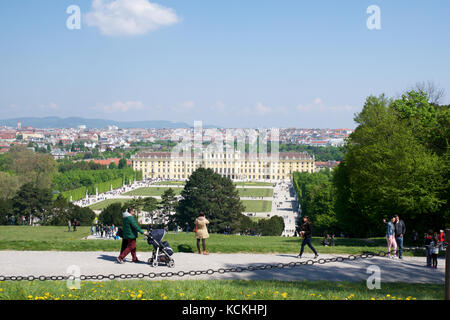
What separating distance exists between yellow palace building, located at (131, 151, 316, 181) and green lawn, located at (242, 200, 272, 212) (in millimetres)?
52041

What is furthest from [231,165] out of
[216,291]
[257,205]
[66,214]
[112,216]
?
[216,291]

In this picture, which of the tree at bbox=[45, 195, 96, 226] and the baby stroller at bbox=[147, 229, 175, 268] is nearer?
the baby stroller at bbox=[147, 229, 175, 268]

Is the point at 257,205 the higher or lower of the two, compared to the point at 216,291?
lower

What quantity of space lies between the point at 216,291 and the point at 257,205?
64600mm

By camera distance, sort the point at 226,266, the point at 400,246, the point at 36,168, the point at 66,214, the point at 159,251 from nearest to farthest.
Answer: the point at 159,251 < the point at 226,266 < the point at 400,246 < the point at 66,214 < the point at 36,168

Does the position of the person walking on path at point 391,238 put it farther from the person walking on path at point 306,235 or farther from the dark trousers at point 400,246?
the person walking on path at point 306,235

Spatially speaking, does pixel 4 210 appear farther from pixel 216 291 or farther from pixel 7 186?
pixel 216 291

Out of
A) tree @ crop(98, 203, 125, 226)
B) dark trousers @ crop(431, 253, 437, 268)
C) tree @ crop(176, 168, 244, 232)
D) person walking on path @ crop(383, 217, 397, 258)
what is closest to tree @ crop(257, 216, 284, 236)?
tree @ crop(176, 168, 244, 232)

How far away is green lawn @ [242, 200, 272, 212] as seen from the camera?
66.4 m

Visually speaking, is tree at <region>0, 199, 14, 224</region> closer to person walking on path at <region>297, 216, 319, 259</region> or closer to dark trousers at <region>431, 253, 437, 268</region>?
person walking on path at <region>297, 216, 319, 259</region>

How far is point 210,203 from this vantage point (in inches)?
1678

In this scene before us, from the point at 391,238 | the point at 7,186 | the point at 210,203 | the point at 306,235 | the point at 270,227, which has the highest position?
the point at 306,235
